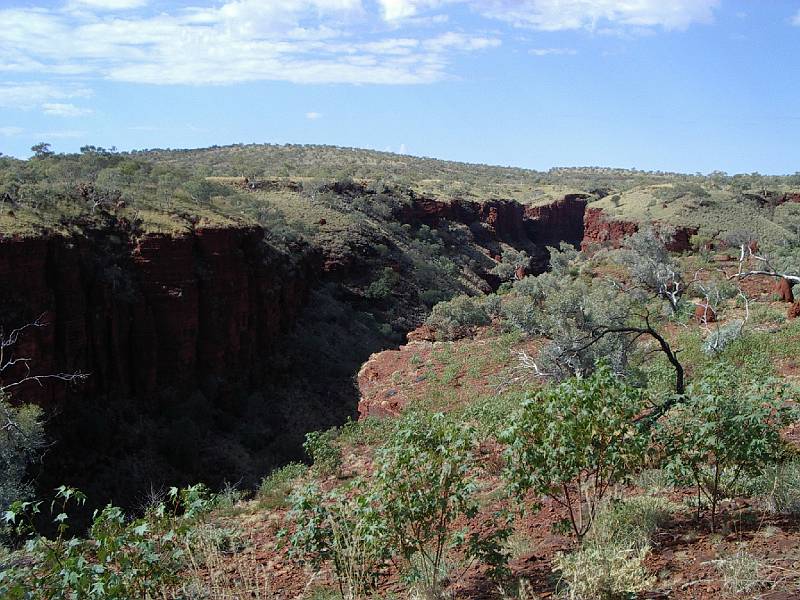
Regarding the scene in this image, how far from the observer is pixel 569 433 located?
15.0 ft

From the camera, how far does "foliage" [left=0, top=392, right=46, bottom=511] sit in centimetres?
1072

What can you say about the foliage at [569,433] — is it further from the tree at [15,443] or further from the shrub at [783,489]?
the tree at [15,443]

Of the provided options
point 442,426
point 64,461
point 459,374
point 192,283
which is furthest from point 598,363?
point 192,283

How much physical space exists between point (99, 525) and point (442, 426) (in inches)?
96.2

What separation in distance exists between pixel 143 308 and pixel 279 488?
1013cm

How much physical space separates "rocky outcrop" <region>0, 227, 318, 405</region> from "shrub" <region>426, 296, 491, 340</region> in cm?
652

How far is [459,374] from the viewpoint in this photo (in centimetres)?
1509

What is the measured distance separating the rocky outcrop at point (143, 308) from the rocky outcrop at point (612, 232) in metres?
23.4

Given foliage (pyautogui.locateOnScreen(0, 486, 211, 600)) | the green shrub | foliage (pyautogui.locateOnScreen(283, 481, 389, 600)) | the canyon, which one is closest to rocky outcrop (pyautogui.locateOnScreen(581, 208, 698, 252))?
the canyon

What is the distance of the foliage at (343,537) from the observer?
4.50m

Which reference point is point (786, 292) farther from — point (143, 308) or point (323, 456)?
point (143, 308)

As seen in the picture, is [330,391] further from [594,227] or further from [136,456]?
[594,227]

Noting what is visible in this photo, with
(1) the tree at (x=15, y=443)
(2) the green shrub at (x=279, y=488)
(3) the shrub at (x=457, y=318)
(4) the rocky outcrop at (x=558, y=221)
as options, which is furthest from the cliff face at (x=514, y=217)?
(2) the green shrub at (x=279, y=488)

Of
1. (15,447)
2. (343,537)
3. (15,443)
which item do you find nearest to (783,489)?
(343,537)
